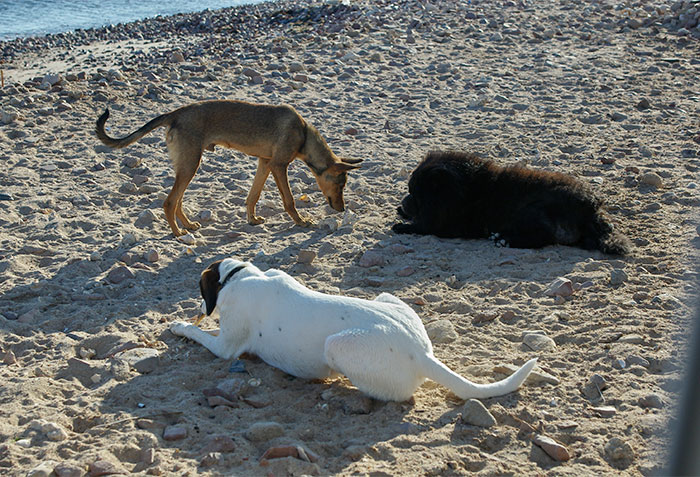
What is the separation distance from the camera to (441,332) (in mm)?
4754

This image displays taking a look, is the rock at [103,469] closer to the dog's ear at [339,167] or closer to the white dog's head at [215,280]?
the white dog's head at [215,280]

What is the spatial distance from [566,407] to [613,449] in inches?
17.6

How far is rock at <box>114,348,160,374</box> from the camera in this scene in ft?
14.3

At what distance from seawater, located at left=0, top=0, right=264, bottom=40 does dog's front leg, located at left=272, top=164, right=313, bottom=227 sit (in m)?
14.3

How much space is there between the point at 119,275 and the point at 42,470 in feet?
8.77

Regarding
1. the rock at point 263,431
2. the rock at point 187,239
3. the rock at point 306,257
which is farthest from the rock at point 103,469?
the rock at point 187,239

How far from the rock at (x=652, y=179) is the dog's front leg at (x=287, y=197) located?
3353mm

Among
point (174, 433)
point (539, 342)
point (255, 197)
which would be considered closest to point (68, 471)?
point (174, 433)

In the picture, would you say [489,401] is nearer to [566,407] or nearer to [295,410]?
[566,407]

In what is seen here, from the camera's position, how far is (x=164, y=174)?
7941mm

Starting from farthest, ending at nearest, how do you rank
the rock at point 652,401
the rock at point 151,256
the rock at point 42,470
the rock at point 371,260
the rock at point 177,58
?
the rock at point 177,58 < the rock at point 151,256 < the rock at point 371,260 < the rock at point 652,401 < the rock at point 42,470

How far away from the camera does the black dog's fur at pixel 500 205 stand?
629cm

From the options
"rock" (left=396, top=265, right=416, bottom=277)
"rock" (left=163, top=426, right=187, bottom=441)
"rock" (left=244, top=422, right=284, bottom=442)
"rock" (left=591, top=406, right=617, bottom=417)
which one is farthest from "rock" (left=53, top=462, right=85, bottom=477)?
"rock" (left=396, top=265, right=416, bottom=277)

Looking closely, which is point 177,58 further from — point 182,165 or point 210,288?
point 210,288
